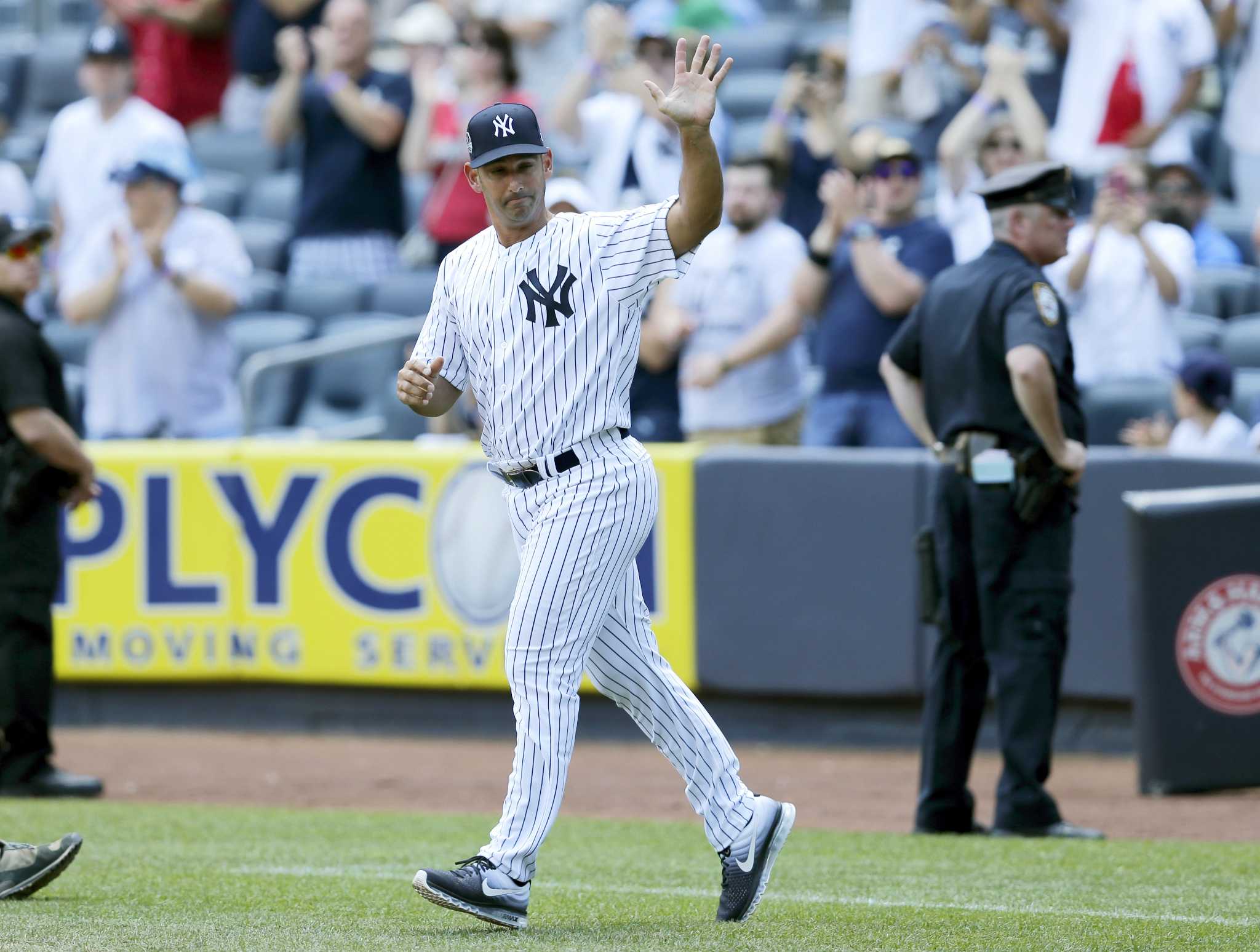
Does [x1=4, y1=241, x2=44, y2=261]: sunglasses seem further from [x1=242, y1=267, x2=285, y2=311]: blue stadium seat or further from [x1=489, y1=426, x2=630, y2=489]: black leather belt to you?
[x1=242, y1=267, x2=285, y2=311]: blue stadium seat

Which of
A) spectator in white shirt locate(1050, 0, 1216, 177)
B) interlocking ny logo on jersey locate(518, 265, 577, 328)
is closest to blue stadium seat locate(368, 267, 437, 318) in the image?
spectator in white shirt locate(1050, 0, 1216, 177)

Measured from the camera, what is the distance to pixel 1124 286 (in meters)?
9.22

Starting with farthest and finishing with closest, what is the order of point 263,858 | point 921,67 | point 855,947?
point 921,67 → point 263,858 → point 855,947

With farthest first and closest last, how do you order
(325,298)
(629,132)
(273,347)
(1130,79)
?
1. (325,298)
2. (273,347)
3. (1130,79)
4. (629,132)

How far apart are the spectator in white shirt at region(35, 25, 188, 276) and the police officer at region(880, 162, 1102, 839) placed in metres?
6.04

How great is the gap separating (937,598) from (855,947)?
8.02ft

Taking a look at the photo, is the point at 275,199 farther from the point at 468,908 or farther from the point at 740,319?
the point at 468,908

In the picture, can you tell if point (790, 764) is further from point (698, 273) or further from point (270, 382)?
point (270, 382)

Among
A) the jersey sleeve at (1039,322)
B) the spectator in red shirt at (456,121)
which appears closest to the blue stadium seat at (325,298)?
the spectator in red shirt at (456,121)

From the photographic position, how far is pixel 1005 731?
6.64 meters

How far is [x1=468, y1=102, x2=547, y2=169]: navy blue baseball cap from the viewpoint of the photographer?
4770 mm

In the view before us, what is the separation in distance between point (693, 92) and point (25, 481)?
400cm

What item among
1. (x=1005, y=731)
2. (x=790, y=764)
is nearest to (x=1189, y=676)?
(x=1005, y=731)

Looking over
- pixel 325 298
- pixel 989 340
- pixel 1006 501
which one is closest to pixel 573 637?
pixel 1006 501
